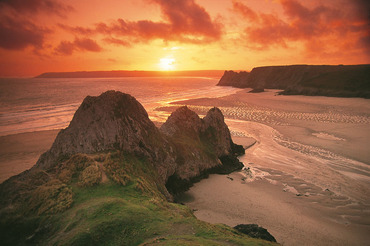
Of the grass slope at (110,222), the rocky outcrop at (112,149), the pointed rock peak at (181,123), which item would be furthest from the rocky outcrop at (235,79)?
the grass slope at (110,222)

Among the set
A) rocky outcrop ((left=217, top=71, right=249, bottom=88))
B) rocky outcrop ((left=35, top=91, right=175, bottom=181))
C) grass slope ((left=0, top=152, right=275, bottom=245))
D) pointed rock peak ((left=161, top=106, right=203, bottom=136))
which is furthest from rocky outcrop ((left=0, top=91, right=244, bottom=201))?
rocky outcrop ((left=217, top=71, right=249, bottom=88))

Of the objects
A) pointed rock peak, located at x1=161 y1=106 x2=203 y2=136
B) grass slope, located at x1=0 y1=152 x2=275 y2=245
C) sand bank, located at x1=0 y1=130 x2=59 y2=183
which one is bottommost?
sand bank, located at x1=0 y1=130 x2=59 y2=183

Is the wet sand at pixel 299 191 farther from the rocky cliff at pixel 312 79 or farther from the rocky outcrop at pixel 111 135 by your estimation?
the rocky cliff at pixel 312 79

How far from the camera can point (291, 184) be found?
19.9 meters

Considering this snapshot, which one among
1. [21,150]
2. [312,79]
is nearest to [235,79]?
[312,79]

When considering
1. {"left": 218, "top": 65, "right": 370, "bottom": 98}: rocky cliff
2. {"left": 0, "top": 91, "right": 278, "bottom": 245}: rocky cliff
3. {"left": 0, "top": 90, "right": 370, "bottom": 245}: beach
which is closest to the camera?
{"left": 0, "top": 91, "right": 278, "bottom": 245}: rocky cliff

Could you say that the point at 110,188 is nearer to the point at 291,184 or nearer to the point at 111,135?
the point at 111,135

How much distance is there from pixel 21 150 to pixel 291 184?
3439cm

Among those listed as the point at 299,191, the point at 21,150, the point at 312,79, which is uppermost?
the point at 312,79

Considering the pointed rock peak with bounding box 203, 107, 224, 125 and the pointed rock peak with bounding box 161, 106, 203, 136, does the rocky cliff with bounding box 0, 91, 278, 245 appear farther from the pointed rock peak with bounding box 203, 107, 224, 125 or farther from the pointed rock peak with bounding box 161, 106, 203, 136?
the pointed rock peak with bounding box 203, 107, 224, 125

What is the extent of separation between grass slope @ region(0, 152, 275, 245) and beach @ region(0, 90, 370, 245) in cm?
554

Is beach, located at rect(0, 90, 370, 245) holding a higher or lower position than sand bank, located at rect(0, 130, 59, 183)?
higher

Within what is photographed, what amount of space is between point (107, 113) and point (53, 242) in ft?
32.3

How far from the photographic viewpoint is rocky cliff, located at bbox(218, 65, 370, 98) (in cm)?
9194
